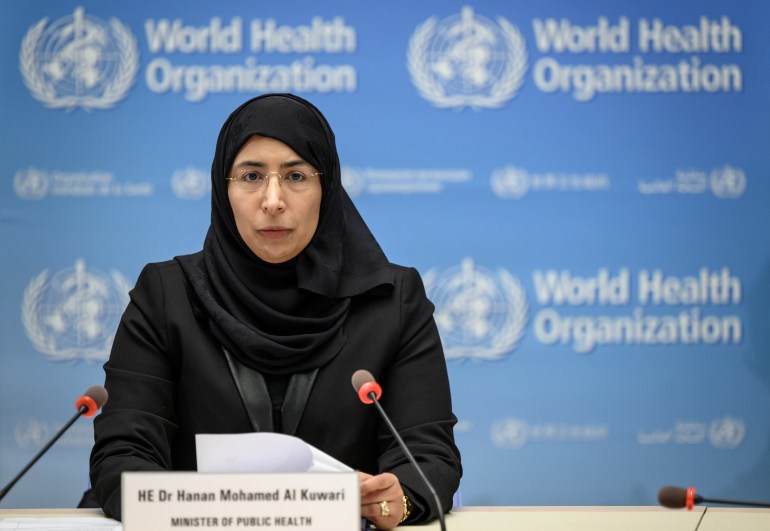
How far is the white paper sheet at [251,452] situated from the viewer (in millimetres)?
1383

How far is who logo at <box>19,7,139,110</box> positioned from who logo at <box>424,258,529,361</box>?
4.40 feet

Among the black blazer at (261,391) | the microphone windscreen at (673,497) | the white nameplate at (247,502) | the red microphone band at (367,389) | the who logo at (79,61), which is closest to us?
the white nameplate at (247,502)

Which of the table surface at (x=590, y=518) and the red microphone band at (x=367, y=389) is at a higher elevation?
the red microphone band at (x=367, y=389)

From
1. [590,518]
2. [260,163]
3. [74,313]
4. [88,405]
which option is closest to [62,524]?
[88,405]

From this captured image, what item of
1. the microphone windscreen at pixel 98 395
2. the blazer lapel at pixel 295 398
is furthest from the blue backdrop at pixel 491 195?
the microphone windscreen at pixel 98 395

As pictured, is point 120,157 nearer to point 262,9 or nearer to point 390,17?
point 262,9

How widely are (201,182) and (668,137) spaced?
1.70m

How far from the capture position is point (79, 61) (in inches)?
136

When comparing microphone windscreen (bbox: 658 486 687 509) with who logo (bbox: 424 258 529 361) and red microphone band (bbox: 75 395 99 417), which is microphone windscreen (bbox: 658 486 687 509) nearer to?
red microphone band (bbox: 75 395 99 417)

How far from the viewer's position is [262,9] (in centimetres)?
343

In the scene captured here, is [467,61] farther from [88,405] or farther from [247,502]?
[247,502]

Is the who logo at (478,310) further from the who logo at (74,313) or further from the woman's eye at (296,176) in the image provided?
the woman's eye at (296,176)

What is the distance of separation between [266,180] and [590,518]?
91cm

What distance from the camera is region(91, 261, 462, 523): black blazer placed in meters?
1.90
